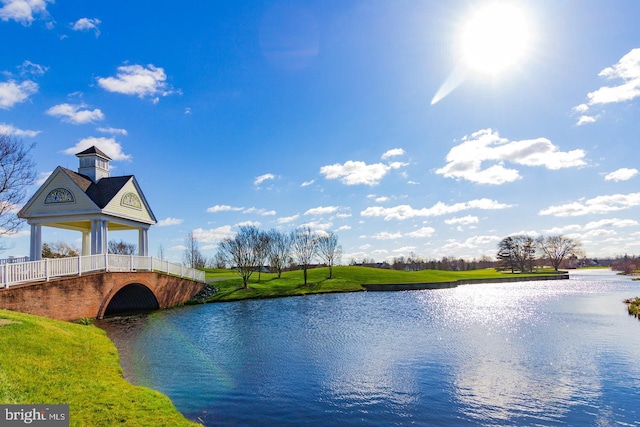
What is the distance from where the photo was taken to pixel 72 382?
770 cm

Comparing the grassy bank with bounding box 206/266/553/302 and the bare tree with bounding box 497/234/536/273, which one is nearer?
the grassy bank with bounding box 206/266/553/302

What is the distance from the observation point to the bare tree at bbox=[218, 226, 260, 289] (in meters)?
38.5

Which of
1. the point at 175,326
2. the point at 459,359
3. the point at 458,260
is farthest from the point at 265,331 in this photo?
the point at 458,260

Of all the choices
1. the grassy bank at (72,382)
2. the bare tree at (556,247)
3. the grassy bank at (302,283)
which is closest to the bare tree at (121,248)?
the grassy bank at (302,283)

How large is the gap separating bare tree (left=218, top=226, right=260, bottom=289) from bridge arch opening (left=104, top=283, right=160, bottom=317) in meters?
11.7

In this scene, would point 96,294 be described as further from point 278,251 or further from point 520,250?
point 520,250

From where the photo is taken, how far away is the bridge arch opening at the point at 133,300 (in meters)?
25.5

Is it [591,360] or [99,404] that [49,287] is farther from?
[591,360]

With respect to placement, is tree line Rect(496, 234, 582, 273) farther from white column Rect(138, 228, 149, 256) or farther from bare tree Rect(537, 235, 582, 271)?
white column Rect(138, 228, 149, 256)

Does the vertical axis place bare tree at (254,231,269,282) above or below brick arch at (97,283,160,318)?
above

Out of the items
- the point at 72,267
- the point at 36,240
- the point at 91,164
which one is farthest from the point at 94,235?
the point at 91,164
